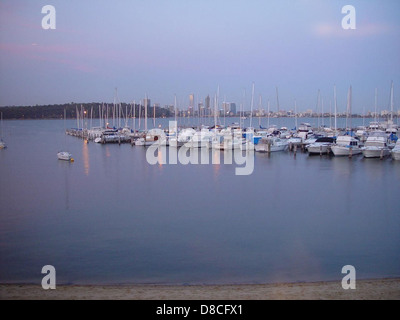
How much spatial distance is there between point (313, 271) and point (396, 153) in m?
22.9

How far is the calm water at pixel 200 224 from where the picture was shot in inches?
388

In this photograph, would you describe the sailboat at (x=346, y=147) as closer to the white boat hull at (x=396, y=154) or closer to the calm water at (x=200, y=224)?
the white boat hull at (x=396, y=154)

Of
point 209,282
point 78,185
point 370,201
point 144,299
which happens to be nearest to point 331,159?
point 370,201

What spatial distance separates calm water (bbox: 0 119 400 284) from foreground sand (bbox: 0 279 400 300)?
78.7 inches

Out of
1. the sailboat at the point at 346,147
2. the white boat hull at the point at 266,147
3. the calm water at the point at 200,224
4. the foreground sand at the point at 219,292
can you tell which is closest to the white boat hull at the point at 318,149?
the sailboat at the point at 346,147

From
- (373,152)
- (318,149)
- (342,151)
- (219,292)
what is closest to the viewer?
(219,292)

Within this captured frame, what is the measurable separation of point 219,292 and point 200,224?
7.42 m

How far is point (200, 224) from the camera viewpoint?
14.2 metres

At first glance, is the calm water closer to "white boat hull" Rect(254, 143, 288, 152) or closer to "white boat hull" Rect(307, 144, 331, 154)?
"white boat hull" Rect(307, 144, 331, 154)

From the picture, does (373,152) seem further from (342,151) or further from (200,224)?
(200,224)

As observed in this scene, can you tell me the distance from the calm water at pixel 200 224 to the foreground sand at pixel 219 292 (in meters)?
2.00

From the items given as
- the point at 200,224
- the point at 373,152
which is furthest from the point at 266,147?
the point at 200,224

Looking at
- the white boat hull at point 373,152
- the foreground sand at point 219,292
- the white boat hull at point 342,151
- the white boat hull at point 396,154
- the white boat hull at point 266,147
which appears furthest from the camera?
the white boat hull at point 266,147

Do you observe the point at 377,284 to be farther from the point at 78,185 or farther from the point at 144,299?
the point at 78,185
